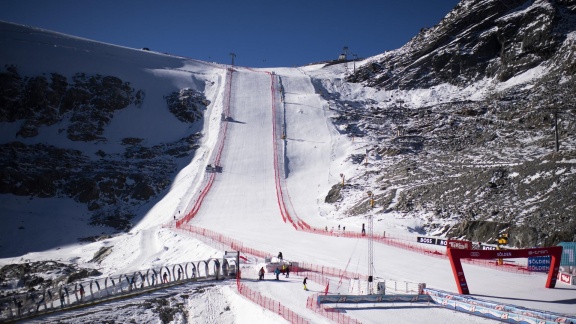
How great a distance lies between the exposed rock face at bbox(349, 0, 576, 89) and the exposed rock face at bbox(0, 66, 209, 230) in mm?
44665

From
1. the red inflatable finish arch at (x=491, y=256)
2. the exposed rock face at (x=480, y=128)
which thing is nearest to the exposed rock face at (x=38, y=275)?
the red inflatable finish arch at (x=491, y=256)

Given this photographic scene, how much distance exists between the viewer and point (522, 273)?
24.6 meters

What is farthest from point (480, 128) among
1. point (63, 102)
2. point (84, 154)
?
point (63, 102)

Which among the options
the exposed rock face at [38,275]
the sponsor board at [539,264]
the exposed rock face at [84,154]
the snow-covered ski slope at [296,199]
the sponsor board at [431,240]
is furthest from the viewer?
the exposed rock face at [84,154]

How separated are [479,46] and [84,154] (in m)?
74.8

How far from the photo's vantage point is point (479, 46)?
8225 centimetres

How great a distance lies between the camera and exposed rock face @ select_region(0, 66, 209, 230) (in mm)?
50688

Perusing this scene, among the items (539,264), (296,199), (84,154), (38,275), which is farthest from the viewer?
(84,154)

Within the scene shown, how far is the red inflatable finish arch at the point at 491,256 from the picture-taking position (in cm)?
1970

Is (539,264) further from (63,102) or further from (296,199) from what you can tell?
(63,102)

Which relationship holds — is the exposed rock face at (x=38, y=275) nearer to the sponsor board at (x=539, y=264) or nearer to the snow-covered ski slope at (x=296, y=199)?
the snow-covered ski slope at (x=296, y=199)

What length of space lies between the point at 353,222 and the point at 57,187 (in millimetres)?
37160

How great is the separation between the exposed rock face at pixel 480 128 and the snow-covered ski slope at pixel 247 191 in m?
5.05

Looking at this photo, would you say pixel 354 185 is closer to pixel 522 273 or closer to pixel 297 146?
pixel 297 146
